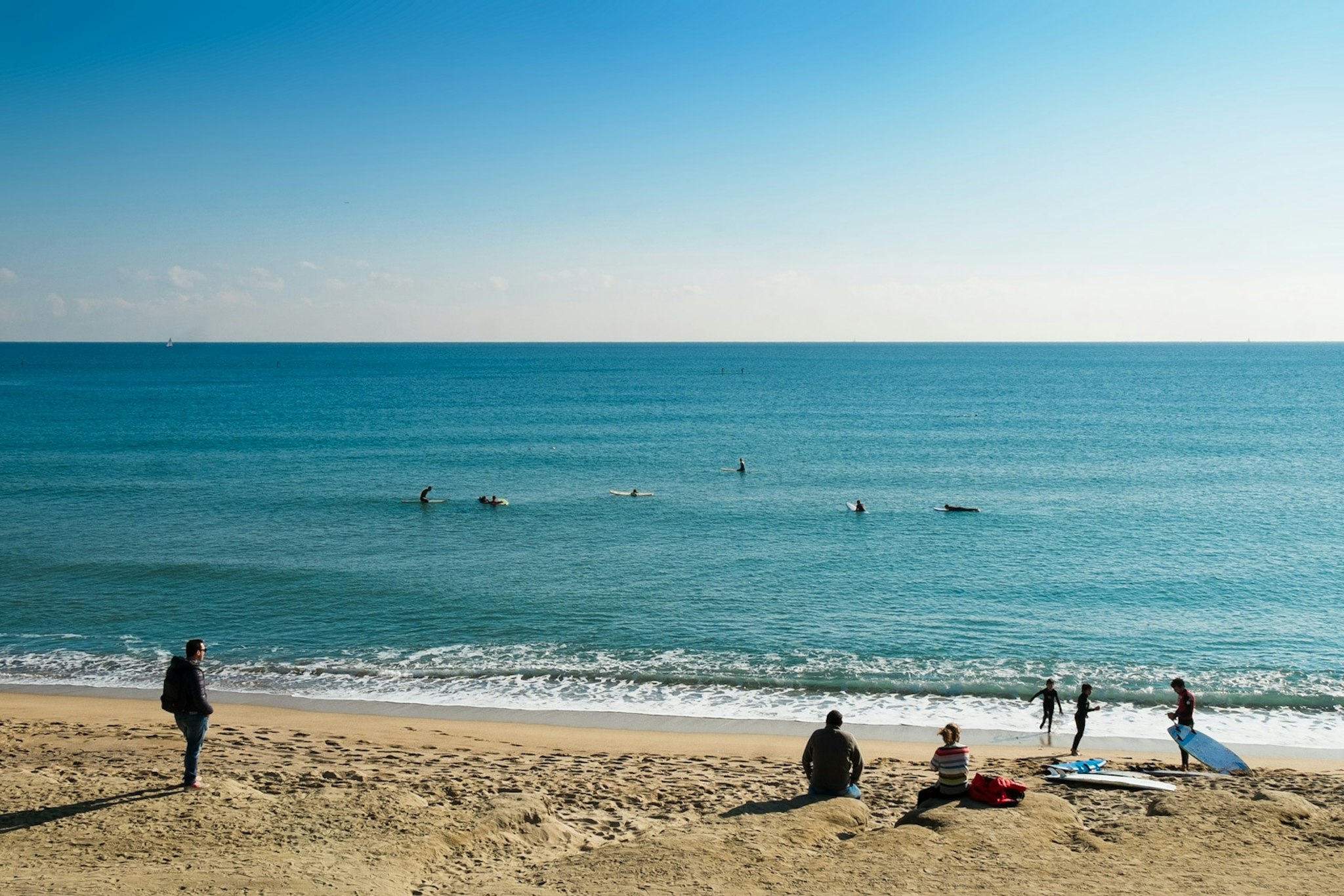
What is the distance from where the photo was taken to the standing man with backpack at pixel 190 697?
470 inches

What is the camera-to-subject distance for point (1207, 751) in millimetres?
16359

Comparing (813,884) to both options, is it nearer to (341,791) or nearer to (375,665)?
(341,791)

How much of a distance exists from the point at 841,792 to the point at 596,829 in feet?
11.3

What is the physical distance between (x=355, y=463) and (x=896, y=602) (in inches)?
1609

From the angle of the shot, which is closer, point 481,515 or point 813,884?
point 813,884

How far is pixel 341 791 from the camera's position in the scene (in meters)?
12.8

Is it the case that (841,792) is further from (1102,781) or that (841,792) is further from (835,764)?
(1102,781)

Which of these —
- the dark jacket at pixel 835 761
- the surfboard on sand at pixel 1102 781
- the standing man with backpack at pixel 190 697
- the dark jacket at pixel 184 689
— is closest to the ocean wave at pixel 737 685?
the surfboard on sand at pixel 1102 781

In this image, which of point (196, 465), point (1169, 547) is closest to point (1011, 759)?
point (1169, 547)

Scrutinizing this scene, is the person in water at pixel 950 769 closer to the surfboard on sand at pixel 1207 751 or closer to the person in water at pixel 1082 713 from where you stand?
the surfboard on sand at pixel 1207 751

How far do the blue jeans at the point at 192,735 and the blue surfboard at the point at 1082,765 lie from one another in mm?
13382

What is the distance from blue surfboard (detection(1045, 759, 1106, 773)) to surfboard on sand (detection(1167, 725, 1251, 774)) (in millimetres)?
1492

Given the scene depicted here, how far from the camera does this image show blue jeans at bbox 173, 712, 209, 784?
12188 millimetres

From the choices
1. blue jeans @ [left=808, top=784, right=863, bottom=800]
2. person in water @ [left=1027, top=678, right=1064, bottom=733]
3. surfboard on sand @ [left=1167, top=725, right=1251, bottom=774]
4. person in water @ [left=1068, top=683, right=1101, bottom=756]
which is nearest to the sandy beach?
blue jeans @ [left=808, top=784, right=863, bottom=800]
